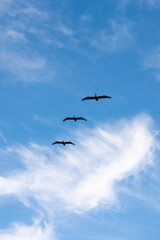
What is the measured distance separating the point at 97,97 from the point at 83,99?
4.43 metres

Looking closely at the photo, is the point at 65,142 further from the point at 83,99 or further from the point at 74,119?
the point at 83,99

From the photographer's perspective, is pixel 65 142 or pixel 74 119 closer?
pixel 74 119

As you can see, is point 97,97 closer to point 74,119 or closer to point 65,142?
point 74,119

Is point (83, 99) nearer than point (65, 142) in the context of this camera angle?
Yes

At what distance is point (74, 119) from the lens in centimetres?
10731

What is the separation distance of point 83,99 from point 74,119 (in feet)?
30.0

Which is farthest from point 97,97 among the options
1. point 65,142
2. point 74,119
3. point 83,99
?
point 65,142

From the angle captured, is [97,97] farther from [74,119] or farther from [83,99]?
[74,119]

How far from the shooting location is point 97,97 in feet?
334

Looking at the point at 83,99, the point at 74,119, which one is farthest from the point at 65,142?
the point at 83,99

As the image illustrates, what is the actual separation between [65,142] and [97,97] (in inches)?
929

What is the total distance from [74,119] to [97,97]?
37.3 feet

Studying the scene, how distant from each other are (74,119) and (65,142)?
42.1 feet

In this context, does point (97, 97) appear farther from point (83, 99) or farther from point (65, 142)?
point (65, 142)
